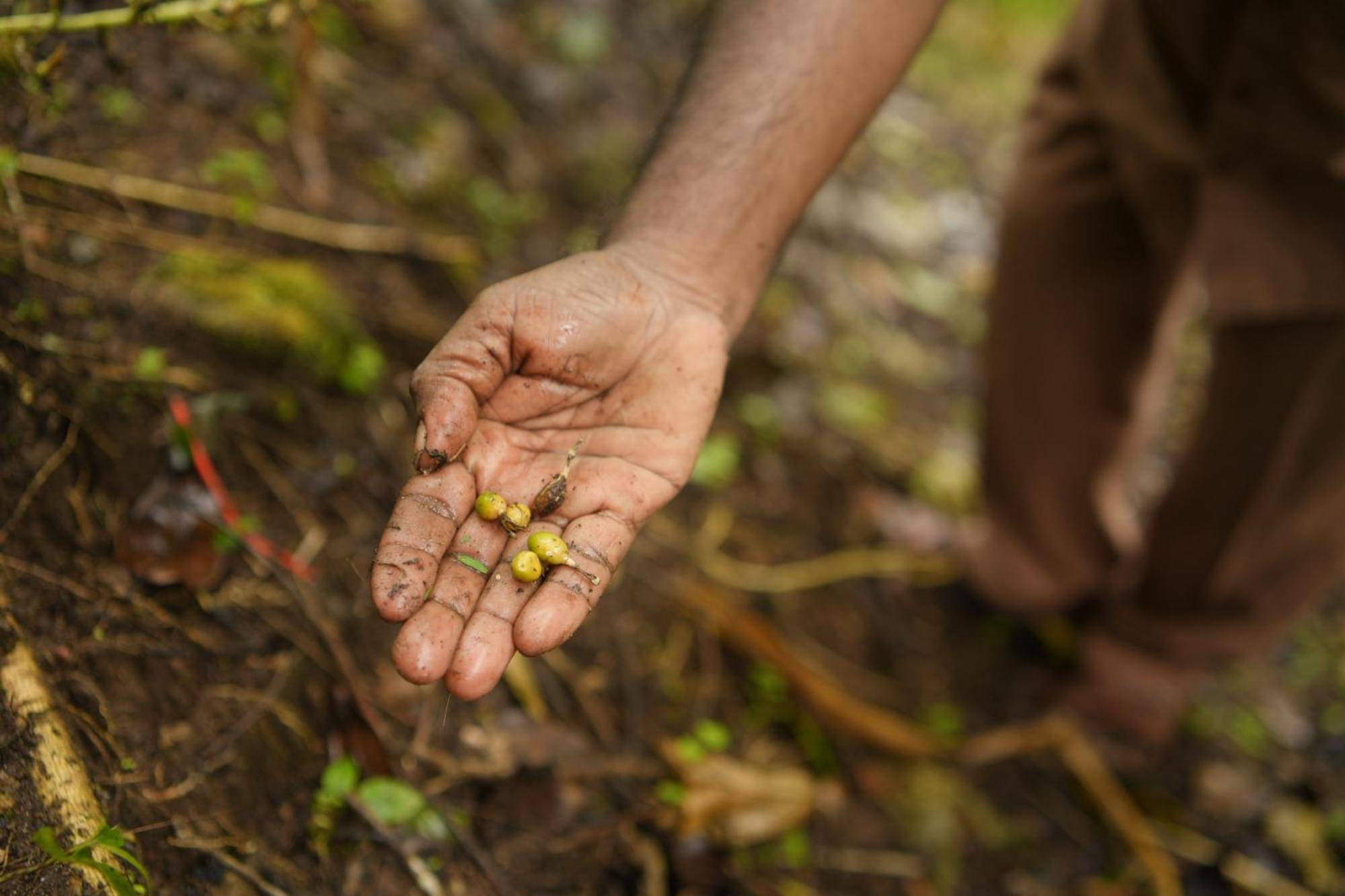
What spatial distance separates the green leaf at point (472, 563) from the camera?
1.70 meters

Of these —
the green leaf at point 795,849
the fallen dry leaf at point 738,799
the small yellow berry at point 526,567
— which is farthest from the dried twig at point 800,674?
the small yellow berry at point 526,567

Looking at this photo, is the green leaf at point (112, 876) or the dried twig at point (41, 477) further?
the dried twig at point (41, 477)

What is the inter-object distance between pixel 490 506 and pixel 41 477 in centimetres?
94

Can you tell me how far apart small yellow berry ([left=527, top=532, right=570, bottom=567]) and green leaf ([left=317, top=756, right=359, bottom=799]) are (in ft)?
2.25

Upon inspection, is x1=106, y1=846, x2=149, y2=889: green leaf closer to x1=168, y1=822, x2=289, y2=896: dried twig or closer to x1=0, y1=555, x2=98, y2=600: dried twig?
x1=168, y1=822, x2=289, y2=896: dried twig

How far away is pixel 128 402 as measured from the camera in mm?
2258

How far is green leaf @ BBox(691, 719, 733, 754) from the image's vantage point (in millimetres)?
2666

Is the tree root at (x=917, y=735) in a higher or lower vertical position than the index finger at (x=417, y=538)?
lower

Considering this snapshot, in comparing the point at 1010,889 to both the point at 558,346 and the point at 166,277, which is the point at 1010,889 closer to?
the point at 558,346

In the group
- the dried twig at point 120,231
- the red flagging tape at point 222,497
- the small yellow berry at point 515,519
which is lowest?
the red flagging tape at point 222,497

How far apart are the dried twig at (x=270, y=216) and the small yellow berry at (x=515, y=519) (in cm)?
156

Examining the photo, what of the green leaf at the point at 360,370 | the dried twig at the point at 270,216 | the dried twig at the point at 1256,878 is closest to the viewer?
the dried twig at the point at 270,216

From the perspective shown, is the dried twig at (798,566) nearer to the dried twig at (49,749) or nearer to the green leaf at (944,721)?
the green leaf at (944,721)

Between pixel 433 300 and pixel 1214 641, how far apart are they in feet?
8.94
